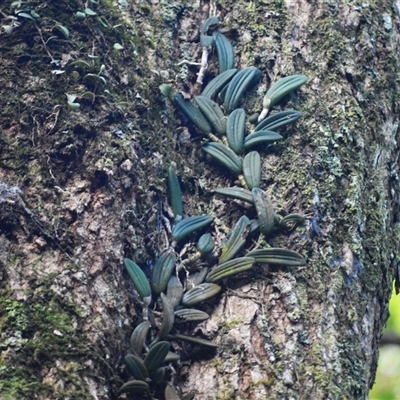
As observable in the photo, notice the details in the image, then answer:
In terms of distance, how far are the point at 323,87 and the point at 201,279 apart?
1.80 feet

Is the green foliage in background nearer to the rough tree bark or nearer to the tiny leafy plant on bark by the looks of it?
the rough tree bark

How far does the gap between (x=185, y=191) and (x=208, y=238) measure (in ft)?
0.47

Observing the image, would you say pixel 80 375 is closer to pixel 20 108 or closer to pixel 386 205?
pixel 20 108

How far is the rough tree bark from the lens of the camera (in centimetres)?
109

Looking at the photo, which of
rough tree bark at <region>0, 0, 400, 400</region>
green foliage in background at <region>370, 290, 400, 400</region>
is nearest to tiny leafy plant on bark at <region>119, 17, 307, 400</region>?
rough tree bark at <region>0, 0, 400, 400</region>

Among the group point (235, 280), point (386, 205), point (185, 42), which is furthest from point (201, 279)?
point (185, 42)

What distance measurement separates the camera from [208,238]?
1261 millimetres

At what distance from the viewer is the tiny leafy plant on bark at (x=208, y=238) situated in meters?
1.12

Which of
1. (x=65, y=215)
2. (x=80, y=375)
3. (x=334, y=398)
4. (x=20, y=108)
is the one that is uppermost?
(x=20, y=108)

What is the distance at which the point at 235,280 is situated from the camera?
122 centimetres

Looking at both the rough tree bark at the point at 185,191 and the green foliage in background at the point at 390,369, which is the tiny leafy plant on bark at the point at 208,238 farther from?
the green foliage in background at the point at 390,369

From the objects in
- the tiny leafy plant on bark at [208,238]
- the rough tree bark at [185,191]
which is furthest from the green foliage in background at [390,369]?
the tiny leafy plant on bark at [208,238]

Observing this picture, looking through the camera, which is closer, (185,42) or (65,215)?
(65,215)

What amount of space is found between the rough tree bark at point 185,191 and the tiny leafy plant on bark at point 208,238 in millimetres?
28
